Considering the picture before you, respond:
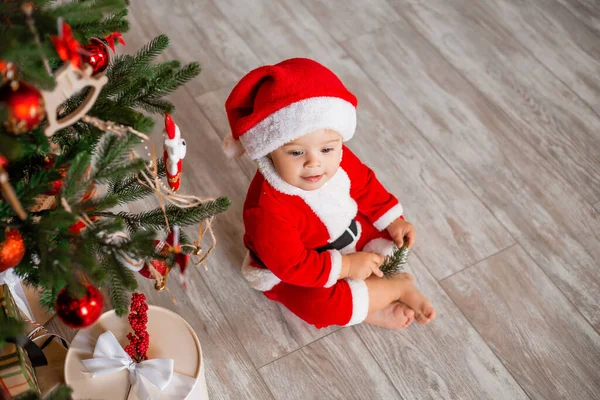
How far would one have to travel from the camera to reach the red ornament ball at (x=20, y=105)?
23.9 inches

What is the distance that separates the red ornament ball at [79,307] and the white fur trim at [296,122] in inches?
16.0

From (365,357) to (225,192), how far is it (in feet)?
1.70

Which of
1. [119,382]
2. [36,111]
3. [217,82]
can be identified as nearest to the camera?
[36,111]

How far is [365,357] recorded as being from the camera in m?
1.30

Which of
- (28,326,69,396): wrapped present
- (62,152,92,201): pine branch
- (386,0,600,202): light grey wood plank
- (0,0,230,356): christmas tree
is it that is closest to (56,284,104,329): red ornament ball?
(0,0,230,356): christmas tree

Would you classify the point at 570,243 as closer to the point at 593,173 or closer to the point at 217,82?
the point at 593,173

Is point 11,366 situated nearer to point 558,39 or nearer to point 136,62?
point 136,62

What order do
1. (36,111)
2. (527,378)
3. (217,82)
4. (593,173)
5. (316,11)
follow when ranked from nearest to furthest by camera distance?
1. (36,111)
2. (527,378)
3. (593,173)
4. (217,82)
5. (316,11)

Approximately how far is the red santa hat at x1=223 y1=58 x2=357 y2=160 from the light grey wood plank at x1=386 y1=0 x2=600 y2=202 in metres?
0.77

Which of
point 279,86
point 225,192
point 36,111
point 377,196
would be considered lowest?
point 225,192

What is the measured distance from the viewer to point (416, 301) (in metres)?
1.32

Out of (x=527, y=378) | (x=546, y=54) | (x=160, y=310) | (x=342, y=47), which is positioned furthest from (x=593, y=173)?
(x=160, y=310)

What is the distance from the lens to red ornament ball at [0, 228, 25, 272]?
0.69 m

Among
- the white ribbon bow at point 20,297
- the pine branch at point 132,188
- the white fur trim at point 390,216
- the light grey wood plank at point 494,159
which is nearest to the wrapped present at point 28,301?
the white ribbon bow at point 20,297
